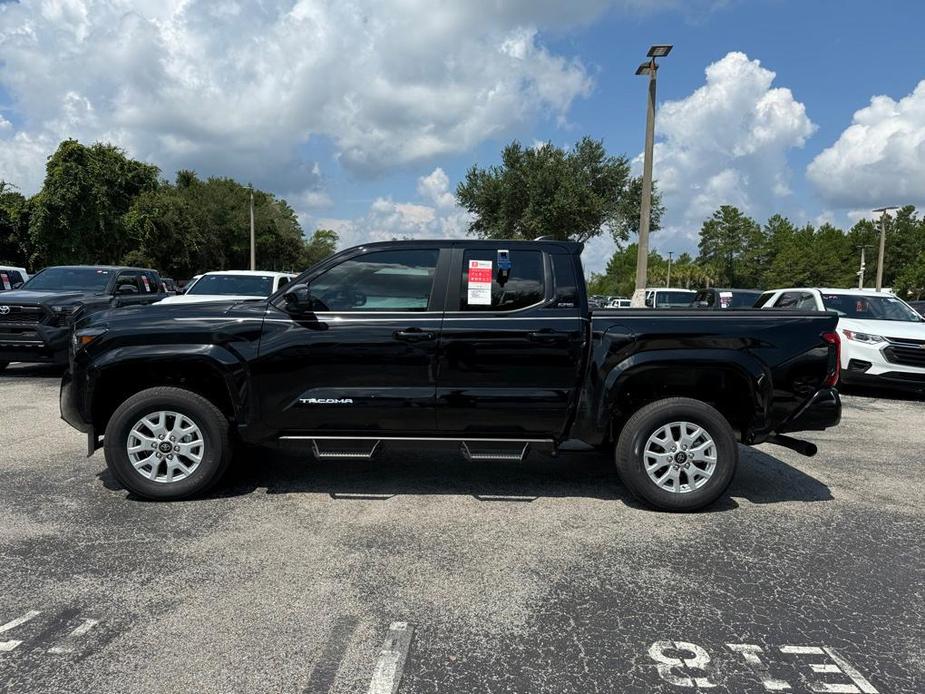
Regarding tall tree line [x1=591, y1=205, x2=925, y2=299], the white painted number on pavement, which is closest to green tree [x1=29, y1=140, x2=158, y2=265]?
the white painted number on pavement

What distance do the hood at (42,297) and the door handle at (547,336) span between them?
860 cm

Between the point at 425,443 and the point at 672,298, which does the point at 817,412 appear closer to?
the point at 425,443

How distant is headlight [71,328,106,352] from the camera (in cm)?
442

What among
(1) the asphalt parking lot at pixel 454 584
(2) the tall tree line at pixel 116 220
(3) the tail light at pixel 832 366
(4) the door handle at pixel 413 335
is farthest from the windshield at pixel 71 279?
(2) the tall tree line at pixel 116 220

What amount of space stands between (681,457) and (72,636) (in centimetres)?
370

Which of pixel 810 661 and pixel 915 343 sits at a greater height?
pixel 915 343

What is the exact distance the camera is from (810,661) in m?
2.66

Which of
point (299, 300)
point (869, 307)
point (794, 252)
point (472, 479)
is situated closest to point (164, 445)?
point (299, 300)

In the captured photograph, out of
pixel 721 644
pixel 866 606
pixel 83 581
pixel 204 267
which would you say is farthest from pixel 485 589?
pixel 204 267

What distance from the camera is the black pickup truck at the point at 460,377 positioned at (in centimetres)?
435

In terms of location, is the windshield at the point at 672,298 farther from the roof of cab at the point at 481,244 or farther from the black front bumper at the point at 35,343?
Result: the black front bumper at the point at 35,343

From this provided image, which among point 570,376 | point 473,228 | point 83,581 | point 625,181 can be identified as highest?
point 625,181

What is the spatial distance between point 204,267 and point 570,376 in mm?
46069

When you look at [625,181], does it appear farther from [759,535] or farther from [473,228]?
[759,535]
